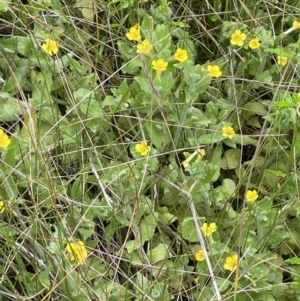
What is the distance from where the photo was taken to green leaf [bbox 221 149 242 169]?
5.17ft

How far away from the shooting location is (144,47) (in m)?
1.54

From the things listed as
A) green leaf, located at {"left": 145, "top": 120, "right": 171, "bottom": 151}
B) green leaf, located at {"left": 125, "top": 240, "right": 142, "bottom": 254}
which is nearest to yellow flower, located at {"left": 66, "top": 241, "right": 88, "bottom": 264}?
green leaf, located at {"left": 125, "top": 240, "right": 142, "bottom": 254}

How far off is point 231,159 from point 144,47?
360 mm

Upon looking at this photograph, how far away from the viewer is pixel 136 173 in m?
1.40

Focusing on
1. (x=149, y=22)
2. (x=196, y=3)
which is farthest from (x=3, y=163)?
(x=196, y=3)

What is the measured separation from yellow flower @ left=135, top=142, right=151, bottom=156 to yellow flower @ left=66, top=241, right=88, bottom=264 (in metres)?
0.26

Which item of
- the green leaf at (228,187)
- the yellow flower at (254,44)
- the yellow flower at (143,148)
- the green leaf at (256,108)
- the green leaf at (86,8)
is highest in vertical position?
the green leaf at (86,8)

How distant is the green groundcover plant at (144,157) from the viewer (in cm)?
128

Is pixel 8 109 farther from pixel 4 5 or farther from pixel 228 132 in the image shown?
pixel 228 132

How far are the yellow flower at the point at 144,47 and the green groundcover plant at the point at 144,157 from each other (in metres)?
0.04

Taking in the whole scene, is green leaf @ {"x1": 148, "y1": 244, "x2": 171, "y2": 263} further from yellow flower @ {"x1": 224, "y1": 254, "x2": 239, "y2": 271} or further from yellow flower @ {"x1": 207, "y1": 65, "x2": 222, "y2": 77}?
yellow flower @ {"x1": 207, "y1": 65, "x2": 222, "y2": 77}

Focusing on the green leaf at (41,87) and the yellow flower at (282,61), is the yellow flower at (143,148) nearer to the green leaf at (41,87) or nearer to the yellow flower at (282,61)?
the green leaf at (41,87)

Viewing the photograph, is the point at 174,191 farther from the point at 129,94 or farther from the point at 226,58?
the point at 226,58

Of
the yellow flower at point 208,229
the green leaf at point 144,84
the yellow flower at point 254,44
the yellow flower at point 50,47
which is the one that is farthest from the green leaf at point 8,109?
the yellow flower at point 254,44
